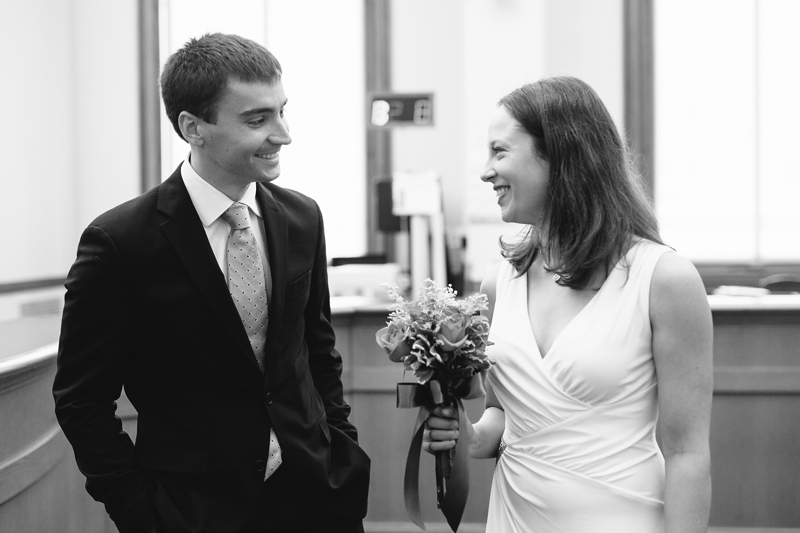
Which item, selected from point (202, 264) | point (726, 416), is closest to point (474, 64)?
point (726, 416)

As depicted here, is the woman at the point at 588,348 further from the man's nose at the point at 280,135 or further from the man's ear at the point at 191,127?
the man's ear at the point at 191,127

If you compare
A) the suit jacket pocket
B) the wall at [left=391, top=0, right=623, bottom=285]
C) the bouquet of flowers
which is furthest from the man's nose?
the wall at [left=391, top=0, right=623, bottom=285]

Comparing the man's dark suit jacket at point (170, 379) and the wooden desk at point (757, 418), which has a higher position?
the man's dark suit jacket at point (170, 379)

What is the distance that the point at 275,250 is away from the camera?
192 centimetres

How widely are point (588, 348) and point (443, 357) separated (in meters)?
0.31

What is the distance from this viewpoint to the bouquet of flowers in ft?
5.80

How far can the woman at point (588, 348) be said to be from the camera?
162cm

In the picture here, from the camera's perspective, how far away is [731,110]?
22.3ft

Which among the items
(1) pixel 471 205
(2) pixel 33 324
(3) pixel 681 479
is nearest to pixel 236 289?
(3) pixel 681 479

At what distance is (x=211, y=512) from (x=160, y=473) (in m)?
0.15

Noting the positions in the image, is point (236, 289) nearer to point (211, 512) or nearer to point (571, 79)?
point (211, 512)

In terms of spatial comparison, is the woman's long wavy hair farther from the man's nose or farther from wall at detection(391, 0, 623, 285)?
wall at detection(391, 0, 623, 285)

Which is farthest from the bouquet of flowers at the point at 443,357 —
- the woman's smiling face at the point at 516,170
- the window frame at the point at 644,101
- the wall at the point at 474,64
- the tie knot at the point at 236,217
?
the window frame at the point at 644,101

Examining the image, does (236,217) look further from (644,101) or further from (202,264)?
(644,101)
